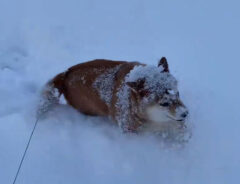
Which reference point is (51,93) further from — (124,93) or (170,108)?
(170,108)

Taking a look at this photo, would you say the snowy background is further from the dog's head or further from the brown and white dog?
the dog's head

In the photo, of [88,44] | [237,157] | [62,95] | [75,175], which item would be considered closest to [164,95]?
[237,157]

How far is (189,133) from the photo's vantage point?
372 cm

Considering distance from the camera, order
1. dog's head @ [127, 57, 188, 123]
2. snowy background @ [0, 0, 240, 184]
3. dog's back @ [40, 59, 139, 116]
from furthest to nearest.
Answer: dog's back @ [40, 59, 139, 116] < snowy background @ [0, 0, 240, 184] < dog's head @ [127, 57, 188, 123]

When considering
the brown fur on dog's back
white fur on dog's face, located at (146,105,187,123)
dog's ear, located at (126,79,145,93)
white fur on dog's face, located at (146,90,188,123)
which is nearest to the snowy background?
the brown fur on dog's back

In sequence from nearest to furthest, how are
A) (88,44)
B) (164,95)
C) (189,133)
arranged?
(164,95) < (189,133) < (88,44)

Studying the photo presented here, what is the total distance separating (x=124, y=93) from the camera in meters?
3.54

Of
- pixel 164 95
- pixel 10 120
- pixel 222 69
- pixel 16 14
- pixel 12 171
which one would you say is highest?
pixel 16 14

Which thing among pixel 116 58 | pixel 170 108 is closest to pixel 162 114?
pixel 170 108

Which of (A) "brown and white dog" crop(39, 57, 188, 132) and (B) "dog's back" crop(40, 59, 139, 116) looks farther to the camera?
(B) "dog's back" crop(40, 59, 139, 116)

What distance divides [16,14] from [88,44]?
142 cm

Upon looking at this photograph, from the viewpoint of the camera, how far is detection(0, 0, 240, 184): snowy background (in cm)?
354

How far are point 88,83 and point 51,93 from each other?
1.89ft

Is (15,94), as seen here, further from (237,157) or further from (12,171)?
(237,157)
